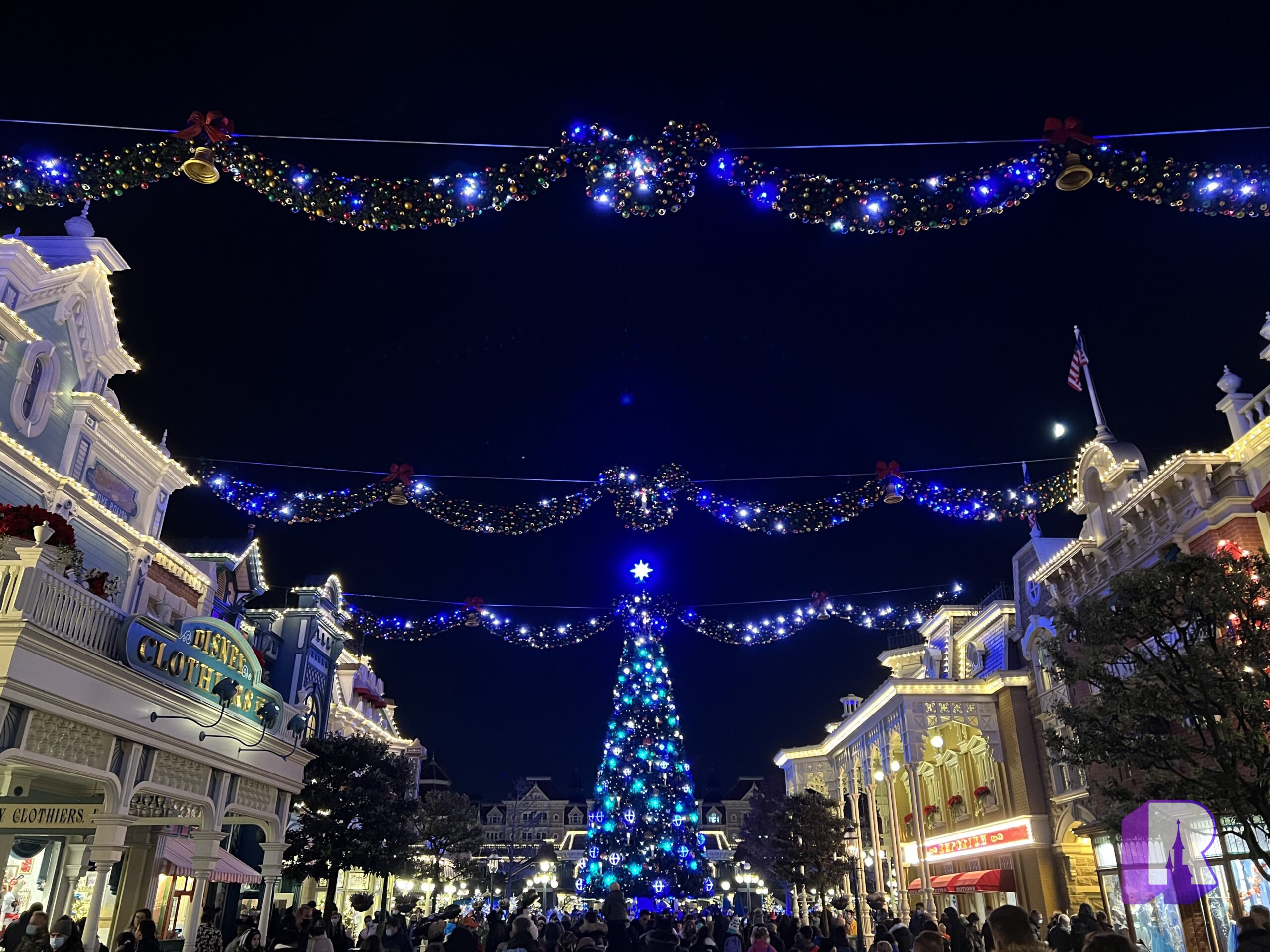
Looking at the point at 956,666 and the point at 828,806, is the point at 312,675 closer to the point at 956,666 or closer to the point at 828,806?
the point at 828,806

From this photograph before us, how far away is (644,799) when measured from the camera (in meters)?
33.6

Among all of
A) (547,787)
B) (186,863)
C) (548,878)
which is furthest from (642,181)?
(547,787)

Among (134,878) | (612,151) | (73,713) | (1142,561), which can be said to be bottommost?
(134,878)

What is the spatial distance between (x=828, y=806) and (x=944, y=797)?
5.71 meters

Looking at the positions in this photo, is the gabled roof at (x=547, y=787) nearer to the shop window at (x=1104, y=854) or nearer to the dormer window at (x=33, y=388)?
the shop window at (x=1104, y=854)

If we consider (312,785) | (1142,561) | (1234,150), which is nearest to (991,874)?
(1142,561)

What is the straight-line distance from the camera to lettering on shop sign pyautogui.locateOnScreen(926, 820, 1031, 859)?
28422mm

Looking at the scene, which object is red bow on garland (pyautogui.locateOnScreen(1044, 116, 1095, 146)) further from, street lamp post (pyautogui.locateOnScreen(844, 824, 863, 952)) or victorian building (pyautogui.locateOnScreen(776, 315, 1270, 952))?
street lamp post (pyautogui.locateOnScreen(844, 824, 863, 952))

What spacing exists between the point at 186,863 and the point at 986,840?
26.2 meters

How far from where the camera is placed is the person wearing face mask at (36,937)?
386 inches

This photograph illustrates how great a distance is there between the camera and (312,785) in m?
26.6

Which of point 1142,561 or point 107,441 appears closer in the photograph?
point 107,441

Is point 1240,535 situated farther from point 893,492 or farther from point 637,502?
point 637,502

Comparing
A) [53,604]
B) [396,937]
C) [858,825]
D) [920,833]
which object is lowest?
[396,937]
